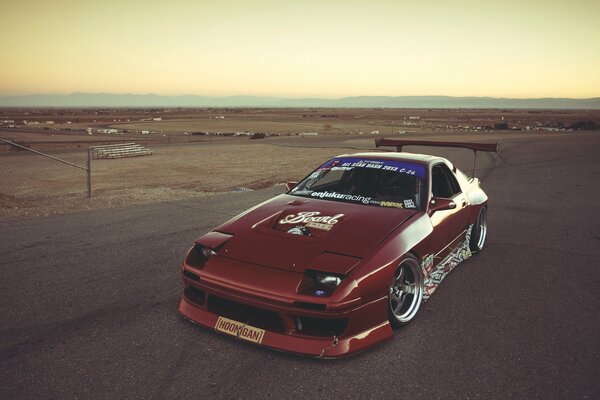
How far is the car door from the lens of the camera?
159 inches

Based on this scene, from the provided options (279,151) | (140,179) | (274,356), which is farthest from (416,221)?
(279,151)

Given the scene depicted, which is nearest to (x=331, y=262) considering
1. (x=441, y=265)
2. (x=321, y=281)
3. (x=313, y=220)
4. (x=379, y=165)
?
(x=321, y=281)

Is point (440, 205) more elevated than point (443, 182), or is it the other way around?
point (443, 182)

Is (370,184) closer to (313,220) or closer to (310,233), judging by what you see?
(313,220)

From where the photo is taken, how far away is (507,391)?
8.89ft

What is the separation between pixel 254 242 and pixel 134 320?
4.26 ft

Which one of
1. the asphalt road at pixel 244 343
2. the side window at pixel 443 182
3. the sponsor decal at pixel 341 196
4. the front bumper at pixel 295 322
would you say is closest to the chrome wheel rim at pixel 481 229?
the asphalt road at pixel 244 343

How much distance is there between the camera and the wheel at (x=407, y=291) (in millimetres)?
3531

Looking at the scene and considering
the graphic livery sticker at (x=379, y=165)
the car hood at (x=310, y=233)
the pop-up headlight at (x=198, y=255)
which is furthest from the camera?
the graphic livery sticker at (x=379, y=165)

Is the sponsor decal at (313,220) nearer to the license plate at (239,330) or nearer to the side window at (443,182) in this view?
the license plate at (239,330)

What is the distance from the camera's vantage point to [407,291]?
145 inches

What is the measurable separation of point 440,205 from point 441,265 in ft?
2.19

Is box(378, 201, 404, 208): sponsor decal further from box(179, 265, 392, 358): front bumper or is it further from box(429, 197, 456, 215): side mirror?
box(179, 265, 392, 358): front bumper

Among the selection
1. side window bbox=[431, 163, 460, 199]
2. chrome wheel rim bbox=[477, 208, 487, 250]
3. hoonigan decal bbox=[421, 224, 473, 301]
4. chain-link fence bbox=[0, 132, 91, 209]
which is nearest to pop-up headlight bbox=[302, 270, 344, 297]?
hoonigan decal bbox=[421, 224, 473, 301]
